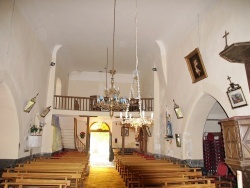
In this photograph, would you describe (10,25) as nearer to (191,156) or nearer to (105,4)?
(105,4)

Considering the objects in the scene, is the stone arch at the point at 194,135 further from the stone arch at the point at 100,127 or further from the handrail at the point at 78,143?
the stone arch at the point at 100,127

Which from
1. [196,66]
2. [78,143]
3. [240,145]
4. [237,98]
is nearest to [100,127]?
[78,143]

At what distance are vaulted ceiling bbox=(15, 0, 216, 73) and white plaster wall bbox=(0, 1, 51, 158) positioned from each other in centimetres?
63

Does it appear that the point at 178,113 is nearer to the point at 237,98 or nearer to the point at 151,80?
the point at 237,98

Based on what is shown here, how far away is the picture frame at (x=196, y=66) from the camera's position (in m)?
8.06

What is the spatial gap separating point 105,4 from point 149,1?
168 cm

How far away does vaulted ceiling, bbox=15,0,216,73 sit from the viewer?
28.7 ft

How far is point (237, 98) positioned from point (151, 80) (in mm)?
9454

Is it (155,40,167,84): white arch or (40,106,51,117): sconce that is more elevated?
(155,40,167,84): white arch

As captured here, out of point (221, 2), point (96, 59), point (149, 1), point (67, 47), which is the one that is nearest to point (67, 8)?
point (149, 1)

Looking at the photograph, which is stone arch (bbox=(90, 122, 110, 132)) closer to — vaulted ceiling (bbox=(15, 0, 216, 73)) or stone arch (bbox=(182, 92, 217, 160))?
vaulted ceiling (bbox=(15, 0, 216, 73))

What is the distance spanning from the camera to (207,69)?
7.85 meters

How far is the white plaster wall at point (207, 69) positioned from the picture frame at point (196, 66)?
15 cm

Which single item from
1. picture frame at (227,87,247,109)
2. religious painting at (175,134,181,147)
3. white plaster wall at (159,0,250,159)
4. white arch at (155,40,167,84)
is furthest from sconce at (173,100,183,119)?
picture frame at (227,87,247,109)
